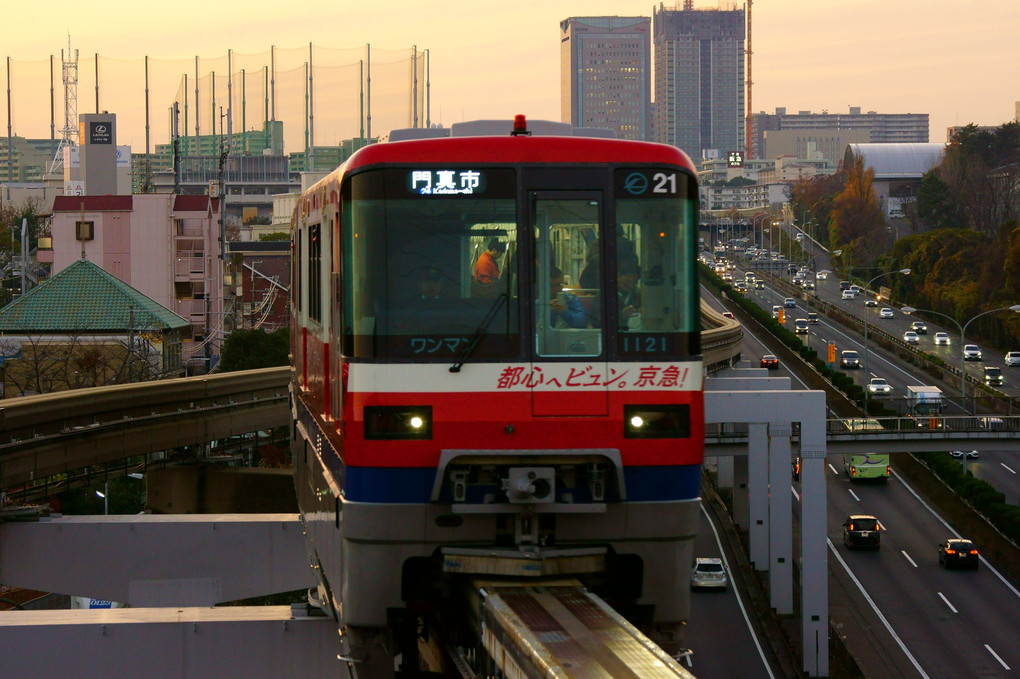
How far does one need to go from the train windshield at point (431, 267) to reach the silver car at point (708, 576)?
33.1 m

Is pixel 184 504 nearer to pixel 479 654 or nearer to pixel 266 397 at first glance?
pixel 266 397

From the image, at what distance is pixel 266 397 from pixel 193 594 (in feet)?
43.8

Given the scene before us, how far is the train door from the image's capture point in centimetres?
959

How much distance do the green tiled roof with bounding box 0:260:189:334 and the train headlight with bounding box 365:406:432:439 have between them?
125 feet

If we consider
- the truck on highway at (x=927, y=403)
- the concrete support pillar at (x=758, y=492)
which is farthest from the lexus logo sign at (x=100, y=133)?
the concrete support pillar at (x=758, y=492)

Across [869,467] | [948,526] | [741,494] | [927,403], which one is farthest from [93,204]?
[948,526]

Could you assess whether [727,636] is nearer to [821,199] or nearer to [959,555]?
[959,555]

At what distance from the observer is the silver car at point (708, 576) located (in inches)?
1639

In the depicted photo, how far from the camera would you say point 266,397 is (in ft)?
112

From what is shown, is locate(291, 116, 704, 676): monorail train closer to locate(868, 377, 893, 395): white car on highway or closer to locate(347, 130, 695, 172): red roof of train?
locate(347, 130, 695, 172): red roof of train

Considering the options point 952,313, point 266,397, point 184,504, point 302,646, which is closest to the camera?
point 302,646

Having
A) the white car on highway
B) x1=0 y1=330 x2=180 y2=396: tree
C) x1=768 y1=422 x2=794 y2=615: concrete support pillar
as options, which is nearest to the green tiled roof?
x1=0 y1=330 x2=180 y2=396: tree

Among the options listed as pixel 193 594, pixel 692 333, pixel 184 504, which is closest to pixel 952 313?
pixel 184 504

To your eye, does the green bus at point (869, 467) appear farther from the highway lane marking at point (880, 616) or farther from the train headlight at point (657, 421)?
the train headlight at point (657, 421)
